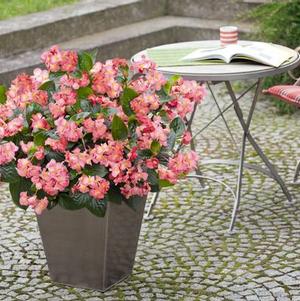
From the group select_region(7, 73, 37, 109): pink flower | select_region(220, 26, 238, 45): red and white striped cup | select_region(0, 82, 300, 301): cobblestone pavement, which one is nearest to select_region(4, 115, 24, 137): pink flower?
select_region(7, 73, 37, 109): pink flower

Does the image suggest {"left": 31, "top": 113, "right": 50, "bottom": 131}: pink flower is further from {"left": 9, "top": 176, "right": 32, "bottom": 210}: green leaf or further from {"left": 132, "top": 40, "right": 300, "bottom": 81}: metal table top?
{"left": 132, "top": 40, "right": 300, "bottom": 81}: metal table top

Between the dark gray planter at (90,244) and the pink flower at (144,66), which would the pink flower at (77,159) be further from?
the pink flower at (144,66)

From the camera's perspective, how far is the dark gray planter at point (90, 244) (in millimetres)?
4496

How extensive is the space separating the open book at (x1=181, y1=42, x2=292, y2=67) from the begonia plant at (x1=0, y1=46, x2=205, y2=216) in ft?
2.93

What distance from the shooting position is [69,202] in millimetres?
4320

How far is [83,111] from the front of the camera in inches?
170

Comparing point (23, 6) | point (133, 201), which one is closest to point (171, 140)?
point (133, 201)

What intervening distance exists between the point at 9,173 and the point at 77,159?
368 mm

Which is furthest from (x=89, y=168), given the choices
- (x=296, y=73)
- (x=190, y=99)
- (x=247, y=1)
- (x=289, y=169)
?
(x=247, y=1)

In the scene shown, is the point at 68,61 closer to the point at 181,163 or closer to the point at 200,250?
the point at 181,163

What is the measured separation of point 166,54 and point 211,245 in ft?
3.77

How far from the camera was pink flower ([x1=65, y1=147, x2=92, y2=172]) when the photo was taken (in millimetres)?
4156

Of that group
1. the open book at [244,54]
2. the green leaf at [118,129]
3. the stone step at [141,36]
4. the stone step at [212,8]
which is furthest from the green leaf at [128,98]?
the stone step at [212,8]

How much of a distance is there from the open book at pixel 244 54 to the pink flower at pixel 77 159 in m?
1.39
